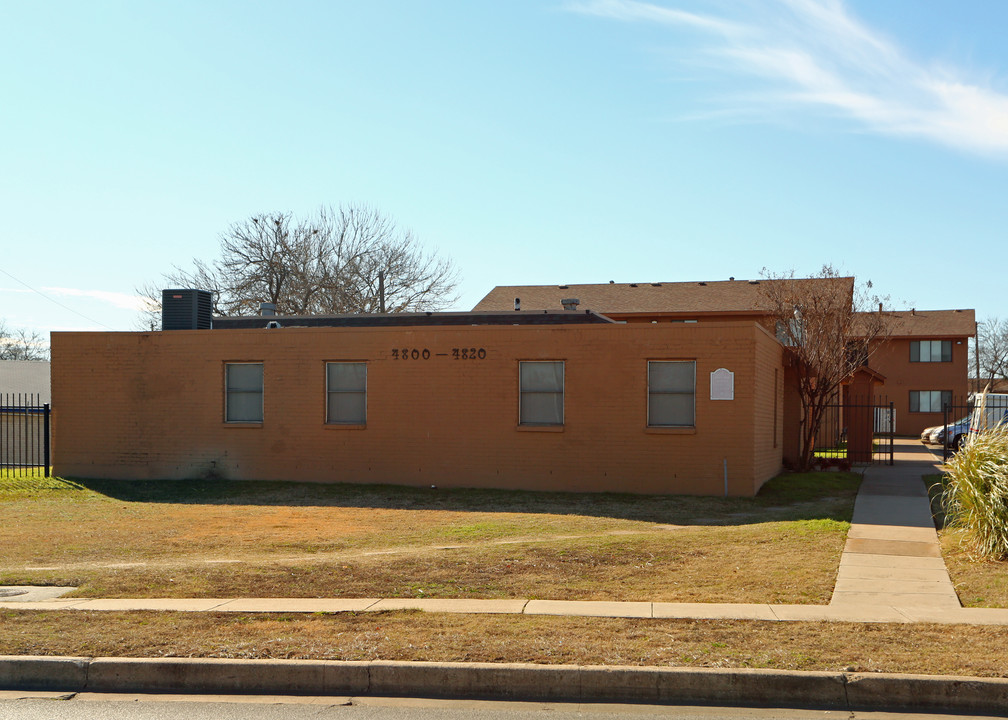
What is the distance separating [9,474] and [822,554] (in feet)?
66.5

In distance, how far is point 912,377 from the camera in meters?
51.6

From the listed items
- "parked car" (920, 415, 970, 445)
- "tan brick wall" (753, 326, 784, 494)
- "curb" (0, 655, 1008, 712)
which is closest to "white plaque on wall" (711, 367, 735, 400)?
"tan brick wall" (753, 326, 784, 494)

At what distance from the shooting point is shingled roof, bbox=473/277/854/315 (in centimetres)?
4406

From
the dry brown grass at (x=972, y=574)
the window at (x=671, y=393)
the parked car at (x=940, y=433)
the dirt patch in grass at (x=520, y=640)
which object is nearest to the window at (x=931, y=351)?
the parked car at (x=940, y=433)

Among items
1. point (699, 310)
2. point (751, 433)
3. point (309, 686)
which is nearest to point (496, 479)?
point (751, 433)

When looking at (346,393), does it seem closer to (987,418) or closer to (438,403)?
(438,403)

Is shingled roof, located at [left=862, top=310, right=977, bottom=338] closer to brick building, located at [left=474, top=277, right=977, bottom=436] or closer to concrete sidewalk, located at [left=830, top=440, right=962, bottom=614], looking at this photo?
brick building, located at [left=474, top=277, right=977, bottom=436]

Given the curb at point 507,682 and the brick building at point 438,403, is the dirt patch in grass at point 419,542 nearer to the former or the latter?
the brick building at point 438,403

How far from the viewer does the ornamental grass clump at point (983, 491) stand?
11500 mm

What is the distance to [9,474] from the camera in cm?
2430

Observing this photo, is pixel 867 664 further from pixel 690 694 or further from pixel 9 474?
pixel 9 474

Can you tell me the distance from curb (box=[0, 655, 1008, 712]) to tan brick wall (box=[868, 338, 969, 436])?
154 ft

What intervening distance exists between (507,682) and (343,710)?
45.8 inches

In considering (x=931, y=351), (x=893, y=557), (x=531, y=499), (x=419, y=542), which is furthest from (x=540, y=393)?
(x=931, y=351)
